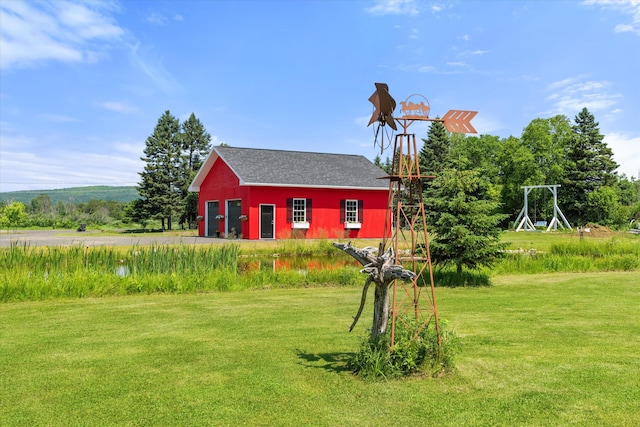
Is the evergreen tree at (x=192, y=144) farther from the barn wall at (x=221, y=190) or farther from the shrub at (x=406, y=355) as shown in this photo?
the shrub at (x=406, y=355)

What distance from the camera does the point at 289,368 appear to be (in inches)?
175

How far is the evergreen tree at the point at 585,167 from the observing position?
3750 cm

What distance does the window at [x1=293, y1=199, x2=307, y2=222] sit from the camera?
22.5m

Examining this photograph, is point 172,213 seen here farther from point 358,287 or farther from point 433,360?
point 433,360

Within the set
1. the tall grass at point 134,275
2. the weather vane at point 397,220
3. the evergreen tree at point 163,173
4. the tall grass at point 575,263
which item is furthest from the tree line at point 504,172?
the weather vane at point 397,220

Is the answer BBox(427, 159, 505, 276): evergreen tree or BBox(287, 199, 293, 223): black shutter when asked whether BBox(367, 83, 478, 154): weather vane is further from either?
BBox(287, 199, 293, 223): black shutter

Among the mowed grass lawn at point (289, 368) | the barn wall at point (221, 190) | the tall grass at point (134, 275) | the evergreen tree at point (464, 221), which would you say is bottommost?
the mowed grass lawn at point (289, 368)

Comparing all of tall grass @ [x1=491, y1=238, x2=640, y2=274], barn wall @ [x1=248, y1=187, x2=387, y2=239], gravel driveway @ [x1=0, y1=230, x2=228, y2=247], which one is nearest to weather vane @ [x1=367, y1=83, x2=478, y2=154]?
tall grass @ [x1=491, y1=238, x2=640, y2=274]

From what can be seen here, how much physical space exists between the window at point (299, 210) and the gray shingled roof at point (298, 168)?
2.88 ft

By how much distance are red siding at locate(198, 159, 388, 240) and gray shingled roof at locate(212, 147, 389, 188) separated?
1.37 feet

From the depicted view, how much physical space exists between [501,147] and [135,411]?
153ft

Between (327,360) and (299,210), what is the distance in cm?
1801

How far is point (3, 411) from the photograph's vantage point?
354cm

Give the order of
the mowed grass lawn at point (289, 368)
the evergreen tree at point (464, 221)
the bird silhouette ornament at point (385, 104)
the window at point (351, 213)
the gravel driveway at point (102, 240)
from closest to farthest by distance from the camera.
Answer: 1. the mowed grass lawn at point (289, 368)
2. the bird silhouette ornament at point (385, 104)
3. the evergreen tree at point (464, 221)
4. the gravel driveway at point (102, 240)
5. the window at point (351, 213)
